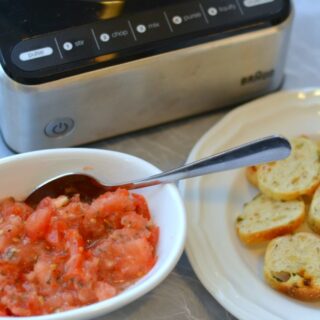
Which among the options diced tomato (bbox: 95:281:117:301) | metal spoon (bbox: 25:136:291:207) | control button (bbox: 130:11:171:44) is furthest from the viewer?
control button (bbox: 130:11:171:44)

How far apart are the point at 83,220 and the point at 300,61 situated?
555 millimetres

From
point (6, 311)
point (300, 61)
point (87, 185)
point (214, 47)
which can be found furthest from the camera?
point (300, 61)

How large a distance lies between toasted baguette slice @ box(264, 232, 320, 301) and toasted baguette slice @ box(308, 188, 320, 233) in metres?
0.02

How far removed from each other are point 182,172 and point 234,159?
63 millimetres

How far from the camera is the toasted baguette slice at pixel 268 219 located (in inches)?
32.1

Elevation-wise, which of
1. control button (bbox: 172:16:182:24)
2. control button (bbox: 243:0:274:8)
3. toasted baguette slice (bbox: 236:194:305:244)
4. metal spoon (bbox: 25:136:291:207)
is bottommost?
toasted baguette slice (bbox: 236:194:305:244)

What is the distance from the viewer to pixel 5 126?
0.86m

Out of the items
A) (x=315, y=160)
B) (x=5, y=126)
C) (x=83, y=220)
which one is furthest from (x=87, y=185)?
(x=315, y=160)

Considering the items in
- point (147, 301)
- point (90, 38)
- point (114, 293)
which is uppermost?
point (90, 38)

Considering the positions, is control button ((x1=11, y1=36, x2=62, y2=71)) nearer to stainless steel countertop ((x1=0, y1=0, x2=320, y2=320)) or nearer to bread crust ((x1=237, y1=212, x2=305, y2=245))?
stainless steel countertop ((x1=0, y1=0, x2=320, y2=320))

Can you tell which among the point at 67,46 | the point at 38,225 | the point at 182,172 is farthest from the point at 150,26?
the point at 38,225

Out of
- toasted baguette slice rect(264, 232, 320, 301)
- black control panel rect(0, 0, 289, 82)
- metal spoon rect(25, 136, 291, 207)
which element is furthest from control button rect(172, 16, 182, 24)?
toasted baguette slice rect(264, 232, 320, 301)

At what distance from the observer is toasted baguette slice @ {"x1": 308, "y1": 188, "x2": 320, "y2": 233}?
818mm

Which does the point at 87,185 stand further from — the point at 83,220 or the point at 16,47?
the point at 16,47
